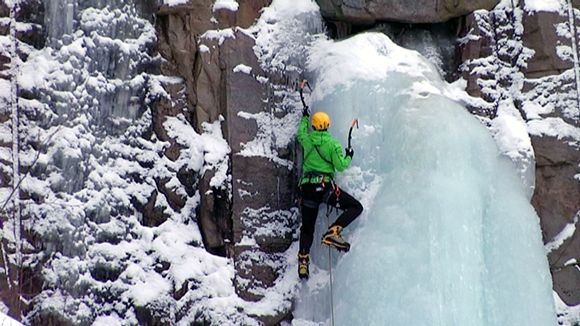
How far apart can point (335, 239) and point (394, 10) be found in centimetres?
273

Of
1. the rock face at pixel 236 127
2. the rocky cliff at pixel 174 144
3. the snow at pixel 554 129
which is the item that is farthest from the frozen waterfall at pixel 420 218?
the snow at pixel 554 129

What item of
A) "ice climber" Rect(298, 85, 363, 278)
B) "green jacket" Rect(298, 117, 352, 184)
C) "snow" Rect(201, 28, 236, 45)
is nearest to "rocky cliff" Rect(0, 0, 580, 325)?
"snow" Rect(201, 28, 236, 45)

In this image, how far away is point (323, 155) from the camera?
819cm

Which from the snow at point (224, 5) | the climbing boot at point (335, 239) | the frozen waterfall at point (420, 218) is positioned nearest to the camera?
the frozen waterfall at point (420, 218)

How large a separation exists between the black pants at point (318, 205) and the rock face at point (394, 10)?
2174mm

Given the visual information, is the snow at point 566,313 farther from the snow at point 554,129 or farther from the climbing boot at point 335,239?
the climbing boot at point 335,239

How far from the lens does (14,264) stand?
7.70m

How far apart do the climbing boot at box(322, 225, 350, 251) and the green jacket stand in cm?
52

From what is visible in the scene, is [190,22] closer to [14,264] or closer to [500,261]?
[14,264]

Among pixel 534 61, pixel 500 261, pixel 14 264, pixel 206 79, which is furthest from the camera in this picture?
pixel 534 61

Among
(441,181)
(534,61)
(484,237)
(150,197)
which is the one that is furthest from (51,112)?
(534,61)

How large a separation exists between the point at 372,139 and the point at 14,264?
3.28 meters

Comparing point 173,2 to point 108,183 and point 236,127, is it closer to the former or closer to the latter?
point 236,127

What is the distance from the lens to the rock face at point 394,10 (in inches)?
372
